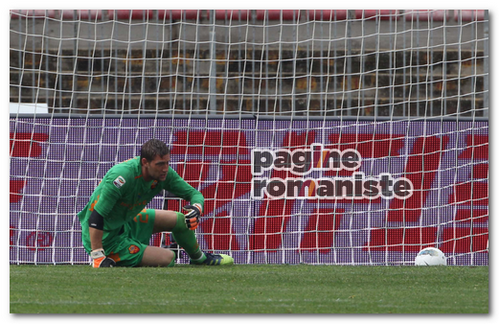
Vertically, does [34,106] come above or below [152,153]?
above

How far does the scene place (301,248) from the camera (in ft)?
20.0

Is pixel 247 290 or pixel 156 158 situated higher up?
pixel 156 158

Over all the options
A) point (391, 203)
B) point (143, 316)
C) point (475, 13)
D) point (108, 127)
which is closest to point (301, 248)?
point (391, 203)

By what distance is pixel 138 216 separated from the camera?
17.3 feet

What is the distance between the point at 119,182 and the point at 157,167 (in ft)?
0.78

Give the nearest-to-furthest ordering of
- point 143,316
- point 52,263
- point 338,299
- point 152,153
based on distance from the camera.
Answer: point 143,316, point 338,299, point 152,153, point 52,263

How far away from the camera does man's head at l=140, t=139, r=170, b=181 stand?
4.91 meters

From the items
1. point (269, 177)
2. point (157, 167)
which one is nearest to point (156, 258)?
point (157, 167)

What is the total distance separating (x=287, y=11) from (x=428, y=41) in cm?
116

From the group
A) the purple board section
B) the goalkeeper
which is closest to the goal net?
the purple board section

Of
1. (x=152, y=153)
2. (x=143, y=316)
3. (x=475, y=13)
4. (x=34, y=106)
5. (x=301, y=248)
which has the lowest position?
(x=143, y=316)

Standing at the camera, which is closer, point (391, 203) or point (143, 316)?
point (143, 316)

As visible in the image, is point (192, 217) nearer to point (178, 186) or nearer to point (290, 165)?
point (178, 186)

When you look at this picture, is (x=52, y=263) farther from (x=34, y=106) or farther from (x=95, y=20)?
(x=95, y=20)
